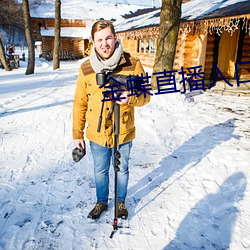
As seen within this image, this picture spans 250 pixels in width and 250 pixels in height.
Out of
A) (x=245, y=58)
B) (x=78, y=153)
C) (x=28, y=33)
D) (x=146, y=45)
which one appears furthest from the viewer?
(x=146, y=45)

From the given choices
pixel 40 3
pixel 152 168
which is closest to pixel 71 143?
pixel 152 168

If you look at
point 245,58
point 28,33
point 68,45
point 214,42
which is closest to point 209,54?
point 214,42

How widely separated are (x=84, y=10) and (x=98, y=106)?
37295 millimetres

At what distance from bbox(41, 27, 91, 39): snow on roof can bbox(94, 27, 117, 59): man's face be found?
97.3 feet

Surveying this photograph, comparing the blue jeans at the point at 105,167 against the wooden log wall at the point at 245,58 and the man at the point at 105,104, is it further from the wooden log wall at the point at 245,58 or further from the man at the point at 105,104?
the wooden log wall at the point at 245,58

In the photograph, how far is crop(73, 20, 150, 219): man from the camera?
1.90 m

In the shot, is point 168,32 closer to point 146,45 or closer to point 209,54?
point 209,54

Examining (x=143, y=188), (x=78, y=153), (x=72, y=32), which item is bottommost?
(x=143, y=188)

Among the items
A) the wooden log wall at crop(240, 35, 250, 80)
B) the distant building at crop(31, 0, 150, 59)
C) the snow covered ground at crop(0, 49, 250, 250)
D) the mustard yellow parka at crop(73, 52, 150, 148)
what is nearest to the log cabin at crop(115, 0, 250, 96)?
the wooden log wall at crop(240, 35, 250, 80)

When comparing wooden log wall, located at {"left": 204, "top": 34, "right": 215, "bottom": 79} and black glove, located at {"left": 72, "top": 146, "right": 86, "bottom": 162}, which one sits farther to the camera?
wooden log wall, located at {"left": 204, "top": 34, "right": 215, "bottom": 79}

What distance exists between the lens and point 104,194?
8.28 feet

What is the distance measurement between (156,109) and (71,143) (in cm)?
302

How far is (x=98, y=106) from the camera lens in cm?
211

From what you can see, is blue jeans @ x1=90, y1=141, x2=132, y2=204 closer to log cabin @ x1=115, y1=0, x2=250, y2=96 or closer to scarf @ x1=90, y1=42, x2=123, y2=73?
scarf @ x1=90, y1=42, x2=123, y2=73
